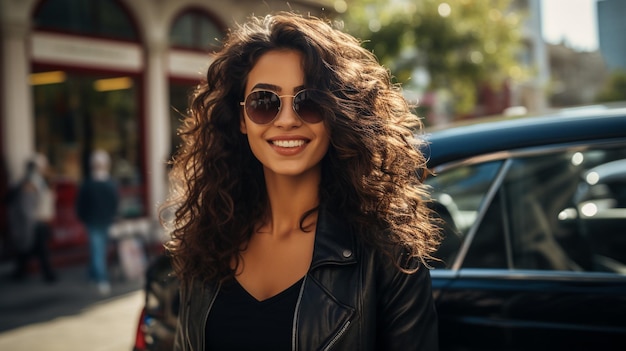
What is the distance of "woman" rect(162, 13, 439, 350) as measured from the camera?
5.95 feet

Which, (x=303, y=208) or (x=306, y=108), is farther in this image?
(x=303, y=208)

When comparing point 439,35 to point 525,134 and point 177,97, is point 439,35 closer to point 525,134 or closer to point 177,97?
point 177,97

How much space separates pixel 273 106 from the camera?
202cm

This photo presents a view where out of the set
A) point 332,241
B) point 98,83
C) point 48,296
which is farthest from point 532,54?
point 332,241

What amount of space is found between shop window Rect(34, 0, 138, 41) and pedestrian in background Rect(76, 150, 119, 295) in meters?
4.08

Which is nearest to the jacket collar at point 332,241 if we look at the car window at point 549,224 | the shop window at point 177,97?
the car window at point 549,224

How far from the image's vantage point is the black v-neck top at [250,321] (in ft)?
6.10

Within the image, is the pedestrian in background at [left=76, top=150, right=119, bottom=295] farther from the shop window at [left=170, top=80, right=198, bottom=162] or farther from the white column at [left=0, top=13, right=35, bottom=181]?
the shop window at [left=170, top=80, right=198, bottom=162]

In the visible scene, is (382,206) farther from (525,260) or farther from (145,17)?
(145,17)

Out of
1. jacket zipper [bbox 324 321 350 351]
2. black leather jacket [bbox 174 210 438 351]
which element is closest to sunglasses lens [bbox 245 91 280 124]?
black leather jacket [bbox 174 210 438 351]

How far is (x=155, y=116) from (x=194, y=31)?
99.0 inches

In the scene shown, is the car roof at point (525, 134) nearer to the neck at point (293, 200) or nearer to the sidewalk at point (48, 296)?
the neck at point (293, 200)

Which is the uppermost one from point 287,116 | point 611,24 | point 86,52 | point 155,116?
point 86,52

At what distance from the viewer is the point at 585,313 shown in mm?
2209
